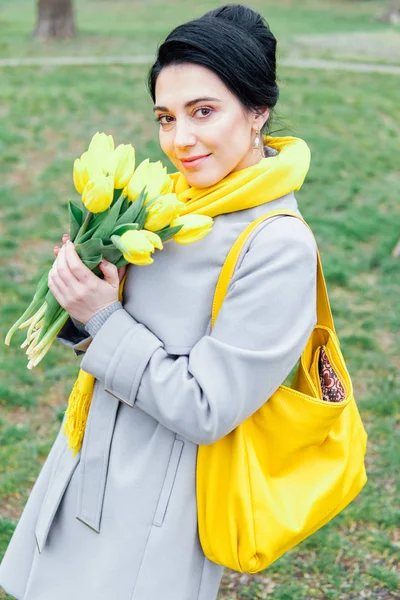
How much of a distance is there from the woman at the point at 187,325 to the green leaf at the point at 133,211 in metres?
0.10

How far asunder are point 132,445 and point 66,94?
7683mm

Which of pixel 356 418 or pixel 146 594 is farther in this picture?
pixel 356 418

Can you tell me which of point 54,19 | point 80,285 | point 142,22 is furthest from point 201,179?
point 142,22

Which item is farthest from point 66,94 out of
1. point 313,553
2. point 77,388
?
point 77,388

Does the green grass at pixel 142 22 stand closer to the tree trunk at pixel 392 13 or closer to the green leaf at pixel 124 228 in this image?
the tree trunk at pixel 392 13

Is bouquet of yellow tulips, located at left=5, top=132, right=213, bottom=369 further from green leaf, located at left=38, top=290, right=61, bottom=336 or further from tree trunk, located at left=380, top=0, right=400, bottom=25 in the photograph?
tree trunk, located at left=380, top=0, right=400, bottom=25

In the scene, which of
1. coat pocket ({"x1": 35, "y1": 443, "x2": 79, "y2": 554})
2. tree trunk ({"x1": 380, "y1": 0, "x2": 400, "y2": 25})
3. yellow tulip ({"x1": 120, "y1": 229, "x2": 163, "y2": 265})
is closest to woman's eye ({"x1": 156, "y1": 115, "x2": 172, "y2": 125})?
yellow tulip ({"x1": 120, "y1": 229, "x2": 163, "y2": 265})

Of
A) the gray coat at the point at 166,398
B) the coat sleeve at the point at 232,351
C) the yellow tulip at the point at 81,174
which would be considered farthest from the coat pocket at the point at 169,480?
the yellow tulip at the point at 81,174

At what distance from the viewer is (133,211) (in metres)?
1.62

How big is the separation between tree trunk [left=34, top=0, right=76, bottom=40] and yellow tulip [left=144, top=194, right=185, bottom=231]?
38.8 feet

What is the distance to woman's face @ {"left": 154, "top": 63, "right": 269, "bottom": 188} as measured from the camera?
1.65 metres

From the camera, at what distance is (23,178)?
7.19m

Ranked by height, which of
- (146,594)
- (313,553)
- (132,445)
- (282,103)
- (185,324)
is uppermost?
(185,324)

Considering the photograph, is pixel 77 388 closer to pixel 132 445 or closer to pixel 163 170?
pixel 132 445
